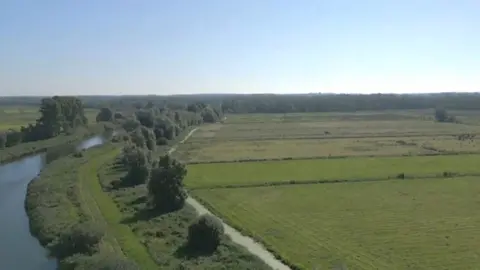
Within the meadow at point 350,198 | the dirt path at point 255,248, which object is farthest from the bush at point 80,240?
the meadow at point 350,198

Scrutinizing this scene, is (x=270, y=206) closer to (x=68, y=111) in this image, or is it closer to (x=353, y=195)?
(x=353, y=195)

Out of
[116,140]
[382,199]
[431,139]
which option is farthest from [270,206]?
[431,139]

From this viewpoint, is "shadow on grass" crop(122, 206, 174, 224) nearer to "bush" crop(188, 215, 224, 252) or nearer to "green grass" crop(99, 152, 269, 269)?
"green grass" crop(99, 152, 269, 269)

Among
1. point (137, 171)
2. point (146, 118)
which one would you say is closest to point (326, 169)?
point (137, 171)

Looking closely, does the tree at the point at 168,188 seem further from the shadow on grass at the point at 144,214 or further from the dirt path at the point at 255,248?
the dirt path at the point at 255,248

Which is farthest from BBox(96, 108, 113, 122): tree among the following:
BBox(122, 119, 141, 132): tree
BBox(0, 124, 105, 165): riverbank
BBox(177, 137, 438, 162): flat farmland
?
BBox(177, 137, 438, 162): flat farmland

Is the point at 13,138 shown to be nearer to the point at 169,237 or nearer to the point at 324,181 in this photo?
the point at 324,181
